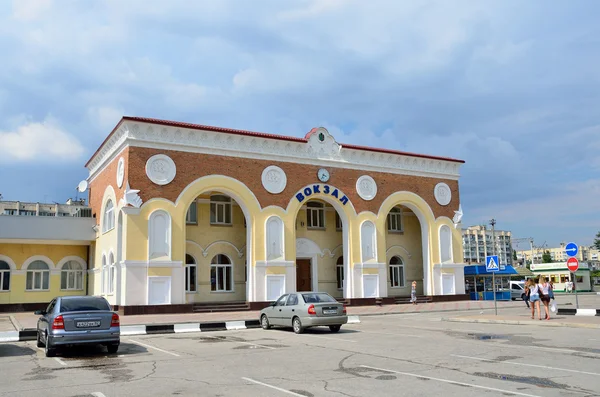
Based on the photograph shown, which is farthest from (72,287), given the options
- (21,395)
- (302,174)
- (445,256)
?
(21,395)

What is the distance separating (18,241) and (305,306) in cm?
2188

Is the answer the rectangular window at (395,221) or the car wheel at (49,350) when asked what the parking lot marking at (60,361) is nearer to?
the car wheel at (49,350)

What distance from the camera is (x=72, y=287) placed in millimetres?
34594

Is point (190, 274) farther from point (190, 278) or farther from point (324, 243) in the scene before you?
point (324, 243)

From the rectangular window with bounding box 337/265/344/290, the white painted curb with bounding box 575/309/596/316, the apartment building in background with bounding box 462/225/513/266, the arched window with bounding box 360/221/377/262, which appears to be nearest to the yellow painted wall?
the rectangular window with bounding box 337/265/344/290

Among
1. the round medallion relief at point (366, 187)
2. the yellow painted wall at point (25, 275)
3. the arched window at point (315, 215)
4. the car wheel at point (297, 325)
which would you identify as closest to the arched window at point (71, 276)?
the yellow painted wall at point (25, 275)

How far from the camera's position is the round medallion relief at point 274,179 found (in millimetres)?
32062

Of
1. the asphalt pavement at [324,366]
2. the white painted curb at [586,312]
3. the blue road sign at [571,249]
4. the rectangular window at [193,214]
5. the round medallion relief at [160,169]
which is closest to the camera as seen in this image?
the asphalt pavement at [324,366]

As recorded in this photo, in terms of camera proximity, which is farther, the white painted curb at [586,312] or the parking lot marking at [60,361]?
the white painted curb at [586,312]

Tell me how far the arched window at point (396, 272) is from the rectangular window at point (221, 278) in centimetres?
1222

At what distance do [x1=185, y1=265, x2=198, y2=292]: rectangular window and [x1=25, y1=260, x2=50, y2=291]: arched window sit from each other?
9.19 metres

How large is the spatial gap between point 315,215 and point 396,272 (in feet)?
24.8

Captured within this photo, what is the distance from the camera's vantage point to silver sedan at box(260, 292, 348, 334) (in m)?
17.6

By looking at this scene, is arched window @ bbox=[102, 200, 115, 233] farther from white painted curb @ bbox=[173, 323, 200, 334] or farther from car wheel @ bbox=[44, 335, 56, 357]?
car wheel @ bbox=[44, 335, 56, 357]
